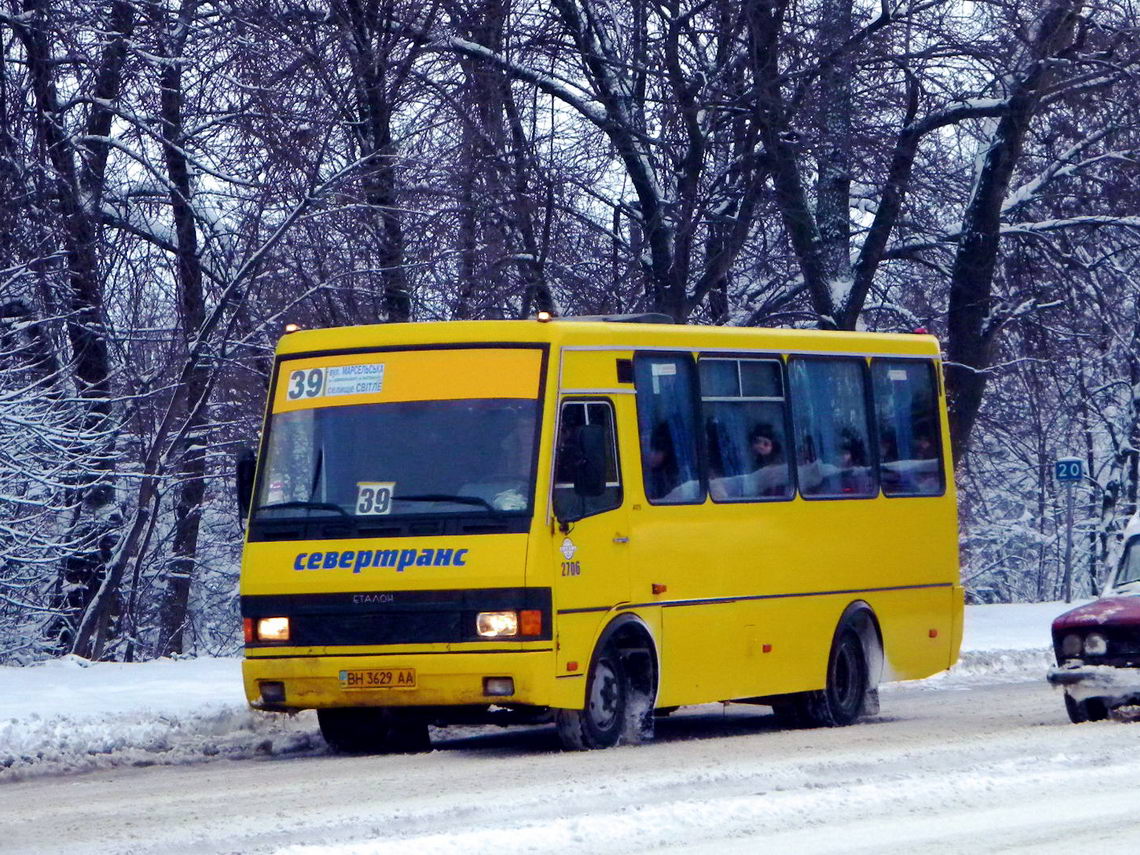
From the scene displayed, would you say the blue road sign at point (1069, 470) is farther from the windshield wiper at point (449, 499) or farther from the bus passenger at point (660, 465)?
the windshield wiper at point (449, 499)

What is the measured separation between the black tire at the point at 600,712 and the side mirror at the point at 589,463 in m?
1.08

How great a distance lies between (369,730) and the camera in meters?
14.0

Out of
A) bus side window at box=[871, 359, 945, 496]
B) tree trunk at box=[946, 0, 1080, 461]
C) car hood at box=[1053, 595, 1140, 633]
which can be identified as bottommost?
car hood at box=[1053, 595, 1140, 633]

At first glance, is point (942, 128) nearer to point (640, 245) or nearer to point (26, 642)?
point (640, 245)

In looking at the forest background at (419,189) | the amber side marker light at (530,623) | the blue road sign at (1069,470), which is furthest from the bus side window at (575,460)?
the blue road sign at (1069,470)

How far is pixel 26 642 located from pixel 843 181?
35.2ft

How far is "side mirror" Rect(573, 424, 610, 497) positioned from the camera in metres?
13.0

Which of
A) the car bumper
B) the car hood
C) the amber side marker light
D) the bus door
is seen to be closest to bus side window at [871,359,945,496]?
the car hood

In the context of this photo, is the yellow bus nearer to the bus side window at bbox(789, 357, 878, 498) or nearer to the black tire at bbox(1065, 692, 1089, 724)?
the bus side window at bbox(789, 357, 878, 498)

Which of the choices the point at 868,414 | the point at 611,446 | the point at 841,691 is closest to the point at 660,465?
the point at 611,446

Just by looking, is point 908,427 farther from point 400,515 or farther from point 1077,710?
point 400,515

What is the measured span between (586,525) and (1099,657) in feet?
13.7

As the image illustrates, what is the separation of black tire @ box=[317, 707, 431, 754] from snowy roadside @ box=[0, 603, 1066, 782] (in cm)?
39

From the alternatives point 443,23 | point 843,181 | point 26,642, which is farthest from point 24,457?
point 843,181
